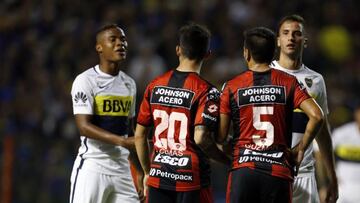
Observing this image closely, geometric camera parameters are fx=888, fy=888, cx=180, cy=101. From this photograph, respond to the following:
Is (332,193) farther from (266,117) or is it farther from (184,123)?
(184,123)

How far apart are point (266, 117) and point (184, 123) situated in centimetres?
68

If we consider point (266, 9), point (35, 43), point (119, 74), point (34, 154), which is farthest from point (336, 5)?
point (119, 74)

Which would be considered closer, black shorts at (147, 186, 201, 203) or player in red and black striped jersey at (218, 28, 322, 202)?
player in red and black striped jersey at (218, 28, 322, 202)

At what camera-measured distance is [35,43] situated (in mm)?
15133

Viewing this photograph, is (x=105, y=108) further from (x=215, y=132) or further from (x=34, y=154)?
(x=34, y=154)

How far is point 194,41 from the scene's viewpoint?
281 inches

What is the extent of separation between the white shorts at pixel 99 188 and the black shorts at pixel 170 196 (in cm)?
101

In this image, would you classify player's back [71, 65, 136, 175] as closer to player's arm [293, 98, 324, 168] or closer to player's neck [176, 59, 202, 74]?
player's neck [176, 59, 202, 74]

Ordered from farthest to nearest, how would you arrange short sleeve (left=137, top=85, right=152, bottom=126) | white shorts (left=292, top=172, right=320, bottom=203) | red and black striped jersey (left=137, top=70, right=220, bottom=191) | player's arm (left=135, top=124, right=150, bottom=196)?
white shorts (left=292, top=172, right=320, bottom=203), player's arm (left=135, top=124, right=150, bottom=196), short sleeve (left=137, top=85, right=152, bottom=126), red and black striped jersey (left=137, top=70, right=220, bottom=191)

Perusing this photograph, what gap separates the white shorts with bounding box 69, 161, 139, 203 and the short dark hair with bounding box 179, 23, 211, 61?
171cm

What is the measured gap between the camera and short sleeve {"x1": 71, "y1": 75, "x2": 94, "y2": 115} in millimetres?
8305

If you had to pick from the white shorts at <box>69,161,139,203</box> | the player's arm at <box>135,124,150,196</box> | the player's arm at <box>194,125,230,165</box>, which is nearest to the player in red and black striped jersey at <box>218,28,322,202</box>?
the player's arm at <box>194,125,230,165</box>

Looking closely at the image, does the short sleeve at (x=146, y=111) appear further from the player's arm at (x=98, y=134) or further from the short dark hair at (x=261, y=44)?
the short dark hair at (x=261, y=44)

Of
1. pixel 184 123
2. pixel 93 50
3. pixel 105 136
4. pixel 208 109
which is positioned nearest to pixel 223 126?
pixel 208 109
